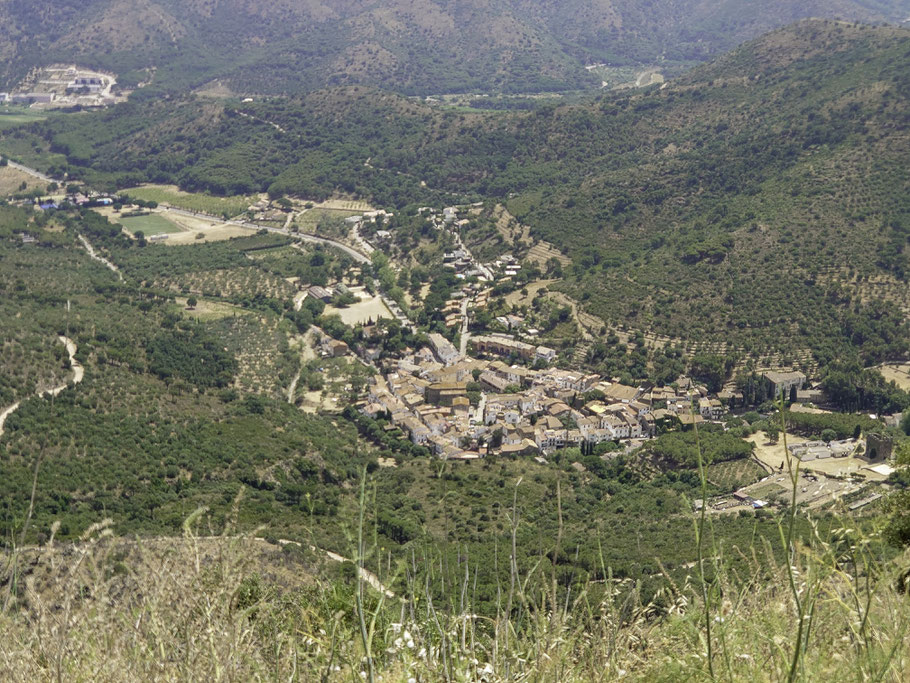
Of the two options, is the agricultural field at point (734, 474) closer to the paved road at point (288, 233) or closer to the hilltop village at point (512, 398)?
the hilltop village at point (512, 398)

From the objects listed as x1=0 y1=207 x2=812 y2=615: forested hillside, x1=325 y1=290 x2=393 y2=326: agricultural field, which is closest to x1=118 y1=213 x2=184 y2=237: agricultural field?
x1=0 y1=207 x2=812 y2=615: forested hillside

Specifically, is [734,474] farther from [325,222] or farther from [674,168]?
[325,222]

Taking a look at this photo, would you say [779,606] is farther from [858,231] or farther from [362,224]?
[362,224]

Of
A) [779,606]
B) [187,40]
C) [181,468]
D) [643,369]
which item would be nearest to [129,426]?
[181,468]

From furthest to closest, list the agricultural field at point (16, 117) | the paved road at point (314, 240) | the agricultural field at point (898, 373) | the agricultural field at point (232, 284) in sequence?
1. the agricultural field at point (16, 117)
2. the agricultural field at point (232, 284)
3. the paved road at point (314, 240)
4. the agricultural field at point (898, 373)

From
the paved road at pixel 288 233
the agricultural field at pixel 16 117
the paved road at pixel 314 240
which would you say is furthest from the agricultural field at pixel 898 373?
the agricultural field at pixel 16 117

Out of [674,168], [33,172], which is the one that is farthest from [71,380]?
[33,172]
